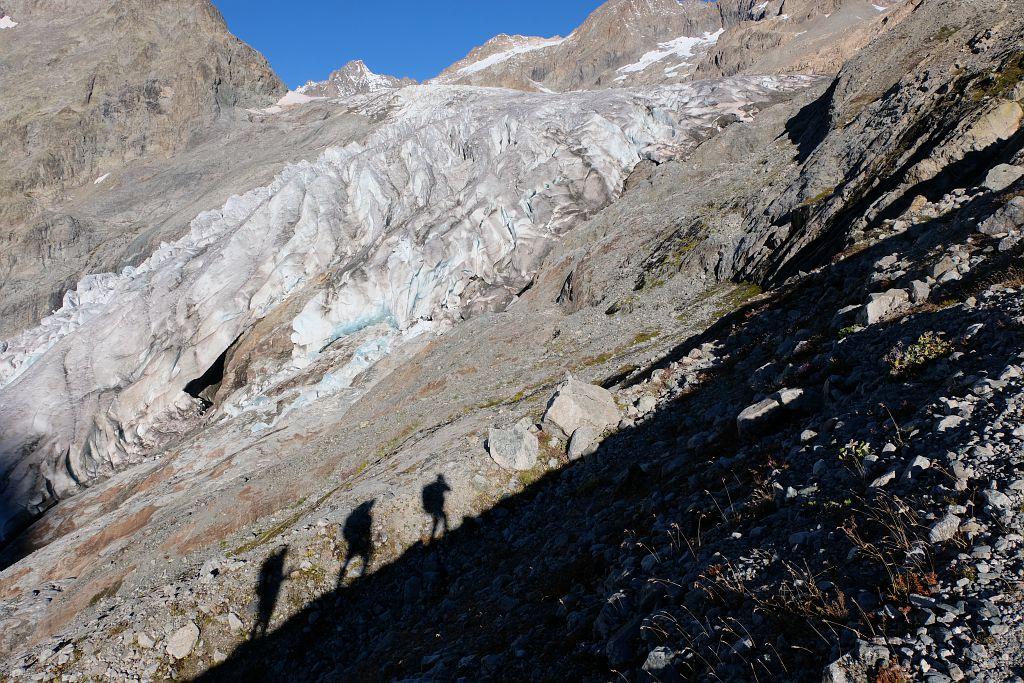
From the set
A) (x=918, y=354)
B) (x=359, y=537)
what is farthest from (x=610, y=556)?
(x=359, y=537)

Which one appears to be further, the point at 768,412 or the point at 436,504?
the point at 436,504

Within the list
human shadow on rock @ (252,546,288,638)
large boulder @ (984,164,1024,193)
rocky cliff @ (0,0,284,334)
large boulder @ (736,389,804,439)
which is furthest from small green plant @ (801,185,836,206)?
rocky cliff @ (0,0,284,334)

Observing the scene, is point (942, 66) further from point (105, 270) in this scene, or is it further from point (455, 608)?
point (105, 270)

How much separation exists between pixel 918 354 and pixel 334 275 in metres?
61.0

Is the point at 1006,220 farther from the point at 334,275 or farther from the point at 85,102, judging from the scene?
the point at 85,102

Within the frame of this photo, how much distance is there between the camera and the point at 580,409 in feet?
61.9

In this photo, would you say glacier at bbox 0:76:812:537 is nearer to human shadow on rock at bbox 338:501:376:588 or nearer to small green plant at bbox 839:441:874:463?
human shadow on rock at bbox 338:501:376:588

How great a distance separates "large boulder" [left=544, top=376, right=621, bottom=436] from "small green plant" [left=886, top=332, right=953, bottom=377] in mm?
9650

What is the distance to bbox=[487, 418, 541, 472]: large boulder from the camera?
18.8m

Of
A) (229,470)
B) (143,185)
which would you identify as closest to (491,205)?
(229,470)

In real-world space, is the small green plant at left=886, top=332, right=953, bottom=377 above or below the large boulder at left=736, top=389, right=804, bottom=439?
above

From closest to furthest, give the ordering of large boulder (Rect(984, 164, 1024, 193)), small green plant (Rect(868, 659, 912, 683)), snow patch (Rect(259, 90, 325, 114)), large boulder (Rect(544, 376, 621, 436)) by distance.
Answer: small green plant (Rect(868, 659, 912, 683)) → large boulder (Rect(984, 164, 1024, 193)) → large boulder (Rect(544, 376, 621, 436)) → snow patch (Rect(259, 90, 325, 114))

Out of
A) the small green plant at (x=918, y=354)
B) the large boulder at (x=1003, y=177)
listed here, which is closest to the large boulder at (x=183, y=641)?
the small green plant at (x=918, y=354)

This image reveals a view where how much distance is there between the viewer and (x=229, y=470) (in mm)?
40500
